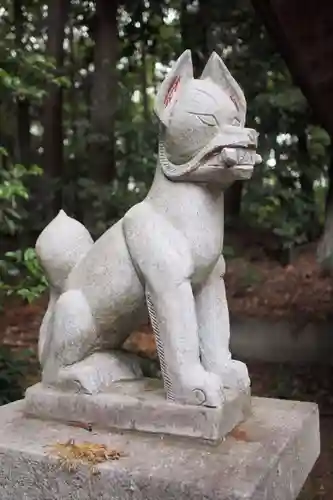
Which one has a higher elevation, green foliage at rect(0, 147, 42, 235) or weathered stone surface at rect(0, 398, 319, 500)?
green foliage at rect(0, 147, 42, 235)

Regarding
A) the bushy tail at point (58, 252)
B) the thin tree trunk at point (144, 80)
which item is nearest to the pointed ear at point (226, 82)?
the bushy tail at point (58, 252)

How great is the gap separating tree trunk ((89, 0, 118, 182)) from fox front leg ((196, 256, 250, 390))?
2.48m

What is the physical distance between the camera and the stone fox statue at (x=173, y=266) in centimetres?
126

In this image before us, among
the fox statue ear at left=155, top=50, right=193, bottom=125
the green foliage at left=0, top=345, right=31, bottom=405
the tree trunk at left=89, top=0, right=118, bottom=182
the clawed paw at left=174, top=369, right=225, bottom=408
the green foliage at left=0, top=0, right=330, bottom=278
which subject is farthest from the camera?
the tree trunk at left=89, top=0, right=118, bottom=182

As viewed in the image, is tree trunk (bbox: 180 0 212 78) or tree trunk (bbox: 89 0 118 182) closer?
tree trunk (bbox: 180 0 212 78)

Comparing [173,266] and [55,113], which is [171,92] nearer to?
[173,266]

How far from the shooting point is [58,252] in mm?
1426

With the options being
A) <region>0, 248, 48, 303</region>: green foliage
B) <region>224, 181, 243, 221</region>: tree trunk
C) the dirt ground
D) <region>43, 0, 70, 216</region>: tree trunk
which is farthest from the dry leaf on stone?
<region>224, 181, 243, 221</region>: tree trunk

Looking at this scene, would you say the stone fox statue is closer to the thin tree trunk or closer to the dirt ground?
the dirt ground

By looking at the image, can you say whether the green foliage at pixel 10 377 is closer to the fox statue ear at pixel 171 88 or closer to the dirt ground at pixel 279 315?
the dirt ground at pixel 279 315

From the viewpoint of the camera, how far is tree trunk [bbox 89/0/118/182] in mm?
3742

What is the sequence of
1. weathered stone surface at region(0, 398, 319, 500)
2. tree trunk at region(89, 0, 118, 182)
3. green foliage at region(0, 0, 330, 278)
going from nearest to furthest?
weathered stone surface at region(0, 398, 319, 500), green foliage at region(0, 0, 330, 278), tree trunk at region(89, 0, 118, 182)

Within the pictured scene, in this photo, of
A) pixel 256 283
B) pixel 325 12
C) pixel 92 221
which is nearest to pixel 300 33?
pixel 325 12

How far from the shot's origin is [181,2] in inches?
143
